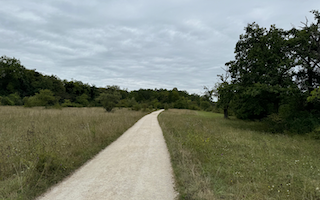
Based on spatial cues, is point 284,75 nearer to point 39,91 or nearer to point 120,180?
point 120,180

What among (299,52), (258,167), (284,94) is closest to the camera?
(258,167)

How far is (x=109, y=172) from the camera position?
17.8ft

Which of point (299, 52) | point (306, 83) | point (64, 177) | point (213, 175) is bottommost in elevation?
point (64, 177)

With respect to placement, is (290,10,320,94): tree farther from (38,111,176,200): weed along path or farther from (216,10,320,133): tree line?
(38,111,176,200): weed along path

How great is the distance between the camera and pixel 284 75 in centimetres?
1636

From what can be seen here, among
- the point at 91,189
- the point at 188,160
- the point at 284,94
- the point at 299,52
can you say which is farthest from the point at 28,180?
the point at 299,52

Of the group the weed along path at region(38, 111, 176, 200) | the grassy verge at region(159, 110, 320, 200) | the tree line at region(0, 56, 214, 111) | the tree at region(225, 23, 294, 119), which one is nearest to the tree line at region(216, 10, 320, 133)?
the tree at region(225, 23, 294, 119)

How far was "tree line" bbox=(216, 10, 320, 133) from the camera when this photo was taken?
14748mm

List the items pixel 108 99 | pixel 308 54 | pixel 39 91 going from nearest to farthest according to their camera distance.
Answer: pixel 308 54
pixel 108 99
pixel 39 91

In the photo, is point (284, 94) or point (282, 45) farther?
point (282, 45)

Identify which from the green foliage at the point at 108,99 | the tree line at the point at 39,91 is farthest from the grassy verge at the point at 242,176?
the tree line at the point at 39,91

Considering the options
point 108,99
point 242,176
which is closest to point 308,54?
point 242,176

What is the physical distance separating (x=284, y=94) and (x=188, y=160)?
12.5 metres

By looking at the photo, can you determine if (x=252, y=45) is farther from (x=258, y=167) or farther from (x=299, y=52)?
(x=258, y=167)
